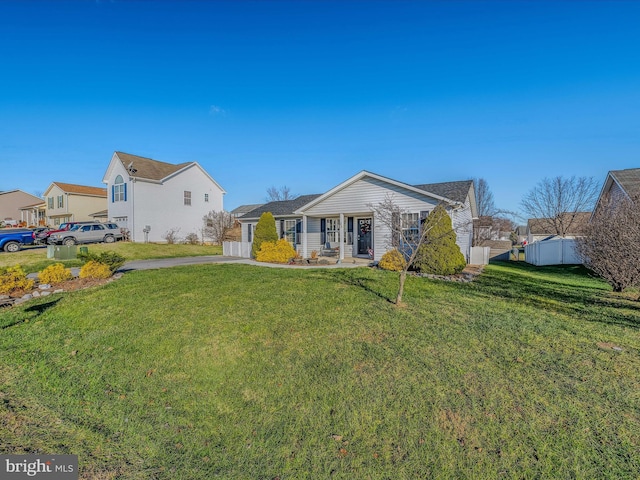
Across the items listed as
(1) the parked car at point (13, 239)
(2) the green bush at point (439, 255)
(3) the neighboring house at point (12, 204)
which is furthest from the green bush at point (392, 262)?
(3) the neighboring house at point (12, 204)

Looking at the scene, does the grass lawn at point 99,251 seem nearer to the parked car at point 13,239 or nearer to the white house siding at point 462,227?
the parked car at point 13,239

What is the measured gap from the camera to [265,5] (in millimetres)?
12148

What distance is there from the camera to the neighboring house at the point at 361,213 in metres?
14.9

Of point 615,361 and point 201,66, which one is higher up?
point 201,66

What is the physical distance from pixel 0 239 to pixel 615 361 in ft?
92.4

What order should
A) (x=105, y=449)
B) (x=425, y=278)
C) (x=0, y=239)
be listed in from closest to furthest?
(x=105, y=449), (x=425, y=278), (x=0, y=239)

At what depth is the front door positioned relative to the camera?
58.0 ft

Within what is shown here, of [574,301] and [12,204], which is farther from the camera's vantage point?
[12,204]

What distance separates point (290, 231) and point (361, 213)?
523cm

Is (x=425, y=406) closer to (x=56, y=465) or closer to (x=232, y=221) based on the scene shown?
(x=56, y=465)

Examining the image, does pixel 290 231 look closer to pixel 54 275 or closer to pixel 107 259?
pixel 107 259

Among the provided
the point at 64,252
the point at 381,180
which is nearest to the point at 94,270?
the point at 64,252

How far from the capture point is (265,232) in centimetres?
1795

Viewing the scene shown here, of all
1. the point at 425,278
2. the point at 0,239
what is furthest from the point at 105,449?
the point at 0,239
